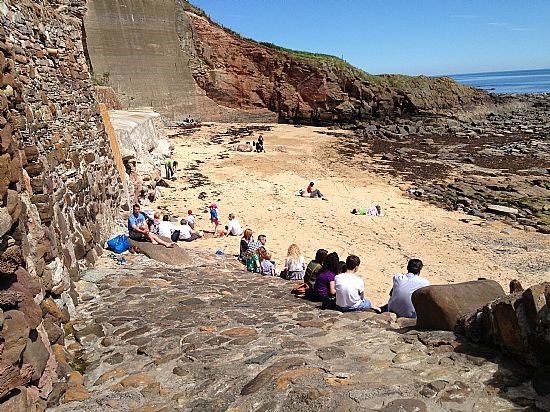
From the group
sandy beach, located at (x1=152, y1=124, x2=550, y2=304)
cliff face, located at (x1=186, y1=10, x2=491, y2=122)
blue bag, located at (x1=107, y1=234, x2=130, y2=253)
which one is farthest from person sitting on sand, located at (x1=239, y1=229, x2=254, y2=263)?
cliff face, located at (x1=186, y1=10, x2=491, y2=122)

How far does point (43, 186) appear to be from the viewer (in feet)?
19.5

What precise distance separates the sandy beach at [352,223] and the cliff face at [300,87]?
61.9ft

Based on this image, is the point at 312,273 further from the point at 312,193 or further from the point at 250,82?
the point at 250,82

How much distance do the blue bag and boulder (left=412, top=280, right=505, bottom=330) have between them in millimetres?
5945

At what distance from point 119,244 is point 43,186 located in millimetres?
3269

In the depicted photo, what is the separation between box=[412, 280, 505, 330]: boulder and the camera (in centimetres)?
474

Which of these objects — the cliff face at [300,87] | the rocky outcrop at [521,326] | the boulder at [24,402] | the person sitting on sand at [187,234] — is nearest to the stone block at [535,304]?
the rocky outcrop at [521,326]

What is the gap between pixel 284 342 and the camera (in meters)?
5.12

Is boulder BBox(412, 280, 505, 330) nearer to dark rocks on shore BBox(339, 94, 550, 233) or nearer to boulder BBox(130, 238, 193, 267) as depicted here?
boulder BBox(130, 238, 193, 267)

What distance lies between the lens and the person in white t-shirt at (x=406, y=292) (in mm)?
6664

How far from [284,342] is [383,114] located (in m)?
40.2

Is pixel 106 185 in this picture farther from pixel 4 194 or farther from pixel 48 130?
pixel 4 194

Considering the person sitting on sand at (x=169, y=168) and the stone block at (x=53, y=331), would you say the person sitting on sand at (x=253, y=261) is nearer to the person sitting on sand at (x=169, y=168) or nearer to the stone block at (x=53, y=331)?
the stone block at (x=53, y=331)

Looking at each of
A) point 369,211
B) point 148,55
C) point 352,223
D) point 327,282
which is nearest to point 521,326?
point 327,282
